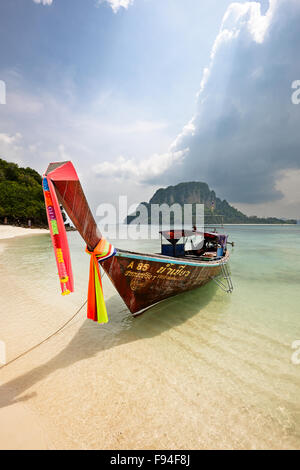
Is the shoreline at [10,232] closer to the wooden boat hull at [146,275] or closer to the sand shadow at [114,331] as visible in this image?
the sand shadow at [114,331]

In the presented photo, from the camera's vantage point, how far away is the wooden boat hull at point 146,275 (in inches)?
176

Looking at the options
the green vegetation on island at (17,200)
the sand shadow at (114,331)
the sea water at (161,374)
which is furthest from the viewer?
the green vegetation on island at (17,200)

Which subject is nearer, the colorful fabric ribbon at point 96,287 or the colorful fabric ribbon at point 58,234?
the colorful fabric ribbon at point 58,234

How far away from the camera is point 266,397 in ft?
10.3

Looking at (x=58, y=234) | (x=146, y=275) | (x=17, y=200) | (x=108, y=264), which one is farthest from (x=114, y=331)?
(x=17, y=200)

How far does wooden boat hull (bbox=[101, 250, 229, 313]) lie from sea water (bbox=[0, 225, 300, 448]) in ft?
2.51

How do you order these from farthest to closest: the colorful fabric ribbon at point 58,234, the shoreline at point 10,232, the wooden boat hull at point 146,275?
the shoreline at point 10,232
the wooden boat hull at point 146,275
the colorful fabric ribbon at point 58,234

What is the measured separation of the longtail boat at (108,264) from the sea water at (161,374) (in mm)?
944

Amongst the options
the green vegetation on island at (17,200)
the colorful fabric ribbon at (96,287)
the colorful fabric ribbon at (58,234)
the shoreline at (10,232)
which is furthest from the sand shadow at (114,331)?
the green vegetation on island at (17,200)

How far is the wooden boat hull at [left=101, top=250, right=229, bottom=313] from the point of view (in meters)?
4.47

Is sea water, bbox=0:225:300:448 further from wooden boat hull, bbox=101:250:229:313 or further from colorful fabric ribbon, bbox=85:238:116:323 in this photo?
colorful fabric ribbon, bbox=85:238:116:323

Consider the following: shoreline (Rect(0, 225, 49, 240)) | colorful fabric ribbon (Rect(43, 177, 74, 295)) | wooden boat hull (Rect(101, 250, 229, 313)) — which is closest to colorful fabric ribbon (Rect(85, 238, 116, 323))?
wooden boat hull (Rect(101, 250, 229, 313))

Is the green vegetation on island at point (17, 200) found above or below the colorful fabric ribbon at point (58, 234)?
above

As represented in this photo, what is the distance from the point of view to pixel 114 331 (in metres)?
5.03
